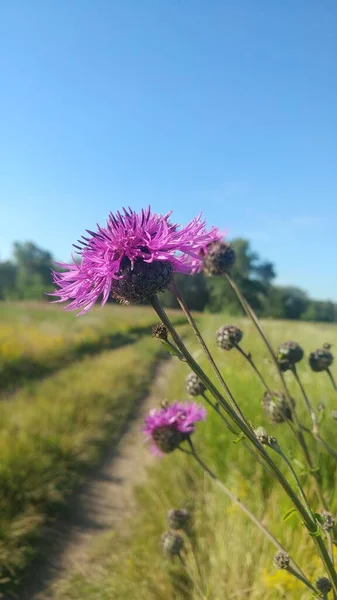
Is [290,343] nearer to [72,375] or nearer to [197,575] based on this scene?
[197,575]

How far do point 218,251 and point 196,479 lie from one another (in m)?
3.20

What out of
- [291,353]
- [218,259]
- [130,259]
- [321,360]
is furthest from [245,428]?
[218,259]

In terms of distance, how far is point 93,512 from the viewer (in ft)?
16.2

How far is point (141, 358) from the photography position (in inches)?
543

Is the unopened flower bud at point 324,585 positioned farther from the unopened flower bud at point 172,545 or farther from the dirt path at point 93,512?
the dirt path at point 93,512

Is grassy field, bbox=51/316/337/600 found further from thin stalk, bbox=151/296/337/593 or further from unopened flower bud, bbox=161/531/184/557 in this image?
thin stalk, bbox=151/296/337/593

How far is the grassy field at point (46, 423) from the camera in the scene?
4078 millimetres

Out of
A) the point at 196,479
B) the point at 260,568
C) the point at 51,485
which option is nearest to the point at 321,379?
the point at 196,479

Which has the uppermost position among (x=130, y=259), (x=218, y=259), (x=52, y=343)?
(x=218, y=259)

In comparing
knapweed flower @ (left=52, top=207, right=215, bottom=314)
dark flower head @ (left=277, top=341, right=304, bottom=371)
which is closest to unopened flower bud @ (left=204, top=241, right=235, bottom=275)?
dark flower head @ (left=277, top=341, right=304, bottom=371)

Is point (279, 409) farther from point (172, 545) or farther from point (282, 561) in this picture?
point (172, 545)

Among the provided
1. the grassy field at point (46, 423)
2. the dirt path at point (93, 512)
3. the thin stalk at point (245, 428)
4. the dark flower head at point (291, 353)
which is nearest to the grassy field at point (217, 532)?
the dark flower head at point (291, 353)

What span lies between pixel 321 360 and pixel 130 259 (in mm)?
1400

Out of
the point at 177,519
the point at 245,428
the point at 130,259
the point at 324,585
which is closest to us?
the point at 245,428
